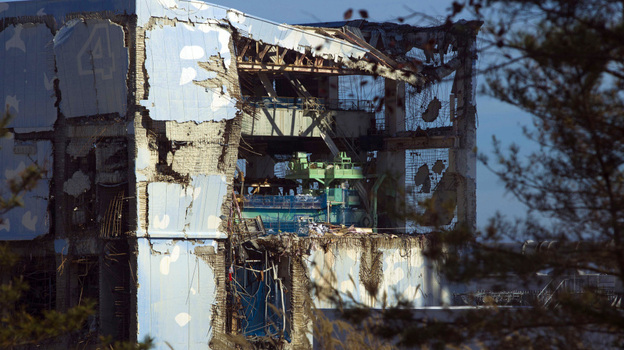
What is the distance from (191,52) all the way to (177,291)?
23.4 ft

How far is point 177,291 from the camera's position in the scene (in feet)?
81.9

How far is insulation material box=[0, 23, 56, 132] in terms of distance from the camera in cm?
2592

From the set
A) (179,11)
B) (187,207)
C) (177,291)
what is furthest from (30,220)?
(179,11)

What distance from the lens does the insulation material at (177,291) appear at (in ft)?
80.3

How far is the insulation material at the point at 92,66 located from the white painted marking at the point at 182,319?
6.16 m

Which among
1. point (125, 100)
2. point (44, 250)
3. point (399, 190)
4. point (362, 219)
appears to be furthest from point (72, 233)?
point (399, 190)

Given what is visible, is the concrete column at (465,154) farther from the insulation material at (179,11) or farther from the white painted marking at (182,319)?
the white painted marking at (182,319)

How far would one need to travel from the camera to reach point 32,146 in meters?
26.3

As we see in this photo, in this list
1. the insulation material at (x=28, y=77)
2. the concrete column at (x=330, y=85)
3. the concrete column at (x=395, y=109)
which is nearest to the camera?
the insulation material at (x=28, y=77)

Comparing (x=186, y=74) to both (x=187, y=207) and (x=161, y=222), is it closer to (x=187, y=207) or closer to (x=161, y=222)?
(x=187, y=207)

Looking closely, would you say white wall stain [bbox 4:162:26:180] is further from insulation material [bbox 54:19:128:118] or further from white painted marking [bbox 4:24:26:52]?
white painted marking [bbox 4:24:26:52]

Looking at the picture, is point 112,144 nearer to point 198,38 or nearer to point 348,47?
point 198,38

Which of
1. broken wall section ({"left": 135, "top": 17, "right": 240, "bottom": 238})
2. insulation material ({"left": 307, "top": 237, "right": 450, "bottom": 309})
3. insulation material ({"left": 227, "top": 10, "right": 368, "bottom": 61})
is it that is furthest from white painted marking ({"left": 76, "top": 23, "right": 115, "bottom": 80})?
insulation material ({"left": 307, "top": 237, "right": 450, "bottom": 309})

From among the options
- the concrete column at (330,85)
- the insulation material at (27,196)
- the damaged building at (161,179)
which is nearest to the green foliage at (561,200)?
the damaged building at (161,179)
